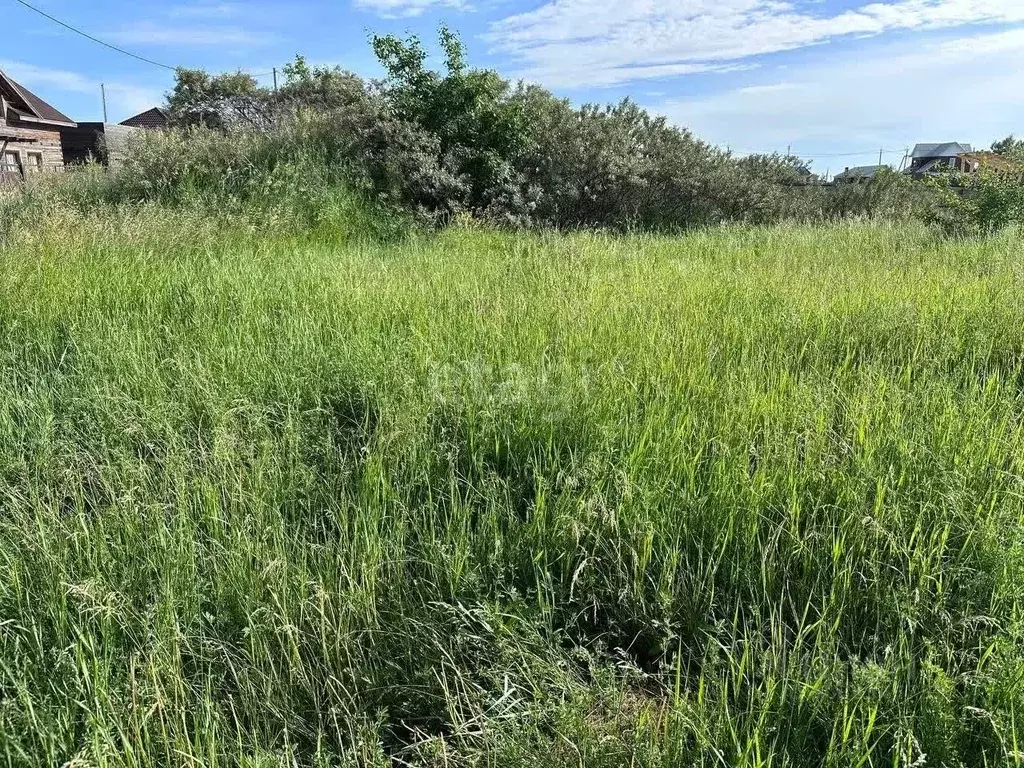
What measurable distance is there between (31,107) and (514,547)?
29.9 metres

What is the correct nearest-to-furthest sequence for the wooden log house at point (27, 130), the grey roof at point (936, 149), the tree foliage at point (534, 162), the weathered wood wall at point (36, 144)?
1. the tree foliage at point (534, 162)
2. the wooden log house at point (27, 130)
3. the weathered wood wall at point (36, 144)
4. the grey roof at point (936, 149)

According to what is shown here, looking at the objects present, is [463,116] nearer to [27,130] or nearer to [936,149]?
[27,130]

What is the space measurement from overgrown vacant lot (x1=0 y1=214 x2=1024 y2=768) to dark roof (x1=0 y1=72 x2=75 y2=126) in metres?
25.9

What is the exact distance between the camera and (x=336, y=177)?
10.7m

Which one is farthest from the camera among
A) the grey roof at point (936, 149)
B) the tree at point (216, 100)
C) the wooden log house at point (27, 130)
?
→ the grey roof at point (936, 149)

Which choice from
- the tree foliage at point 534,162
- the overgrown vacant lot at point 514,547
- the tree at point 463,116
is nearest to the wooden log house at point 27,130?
the tree foliage at point 534,162

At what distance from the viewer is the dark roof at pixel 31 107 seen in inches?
920

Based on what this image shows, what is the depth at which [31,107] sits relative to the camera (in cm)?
2427

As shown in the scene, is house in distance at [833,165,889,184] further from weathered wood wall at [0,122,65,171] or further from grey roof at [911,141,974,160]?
grey roof at [911,141,974,160]

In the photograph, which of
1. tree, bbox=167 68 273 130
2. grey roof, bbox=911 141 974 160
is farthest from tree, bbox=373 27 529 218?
grey roof, bbox=911 141 974 160

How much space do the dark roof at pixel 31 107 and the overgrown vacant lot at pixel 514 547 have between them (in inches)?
1018

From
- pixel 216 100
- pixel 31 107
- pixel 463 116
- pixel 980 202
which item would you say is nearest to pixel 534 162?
pixel 463 116

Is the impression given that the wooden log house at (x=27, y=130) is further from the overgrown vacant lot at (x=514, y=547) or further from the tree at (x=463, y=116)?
the overgrown vacant lot at (x=514, y=547)

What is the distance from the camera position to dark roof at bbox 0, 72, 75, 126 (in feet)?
76.6
